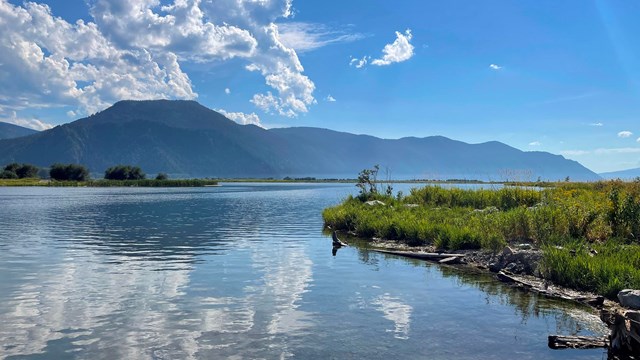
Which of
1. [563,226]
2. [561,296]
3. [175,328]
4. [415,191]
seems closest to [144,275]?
[175,328]

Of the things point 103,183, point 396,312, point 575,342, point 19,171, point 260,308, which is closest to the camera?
point 575,342

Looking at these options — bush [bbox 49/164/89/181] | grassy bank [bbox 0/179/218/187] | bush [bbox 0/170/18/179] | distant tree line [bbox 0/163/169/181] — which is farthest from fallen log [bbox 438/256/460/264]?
bush [bbox 0/170/18/179]

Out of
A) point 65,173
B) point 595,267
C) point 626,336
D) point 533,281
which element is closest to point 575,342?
point 626,336

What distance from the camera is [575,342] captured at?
15.2 m

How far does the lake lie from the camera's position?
15023mm

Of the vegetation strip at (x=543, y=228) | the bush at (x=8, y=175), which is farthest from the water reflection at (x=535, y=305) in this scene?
the bush at (x=8, y=175)

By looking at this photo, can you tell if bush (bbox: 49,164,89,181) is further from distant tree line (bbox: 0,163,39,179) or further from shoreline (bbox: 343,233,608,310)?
shoreline (bbox: 343,233,608,310)

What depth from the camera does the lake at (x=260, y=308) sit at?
15.0m

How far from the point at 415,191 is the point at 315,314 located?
4295 cm

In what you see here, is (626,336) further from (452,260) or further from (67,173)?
(67,173)

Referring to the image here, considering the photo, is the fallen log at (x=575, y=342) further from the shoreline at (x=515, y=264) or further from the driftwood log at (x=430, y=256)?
the driftwood log at (x=430, y=256)

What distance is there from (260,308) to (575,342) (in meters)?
11.1

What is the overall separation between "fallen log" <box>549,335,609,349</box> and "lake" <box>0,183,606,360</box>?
0.29 meters

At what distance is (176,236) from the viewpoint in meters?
42.8
